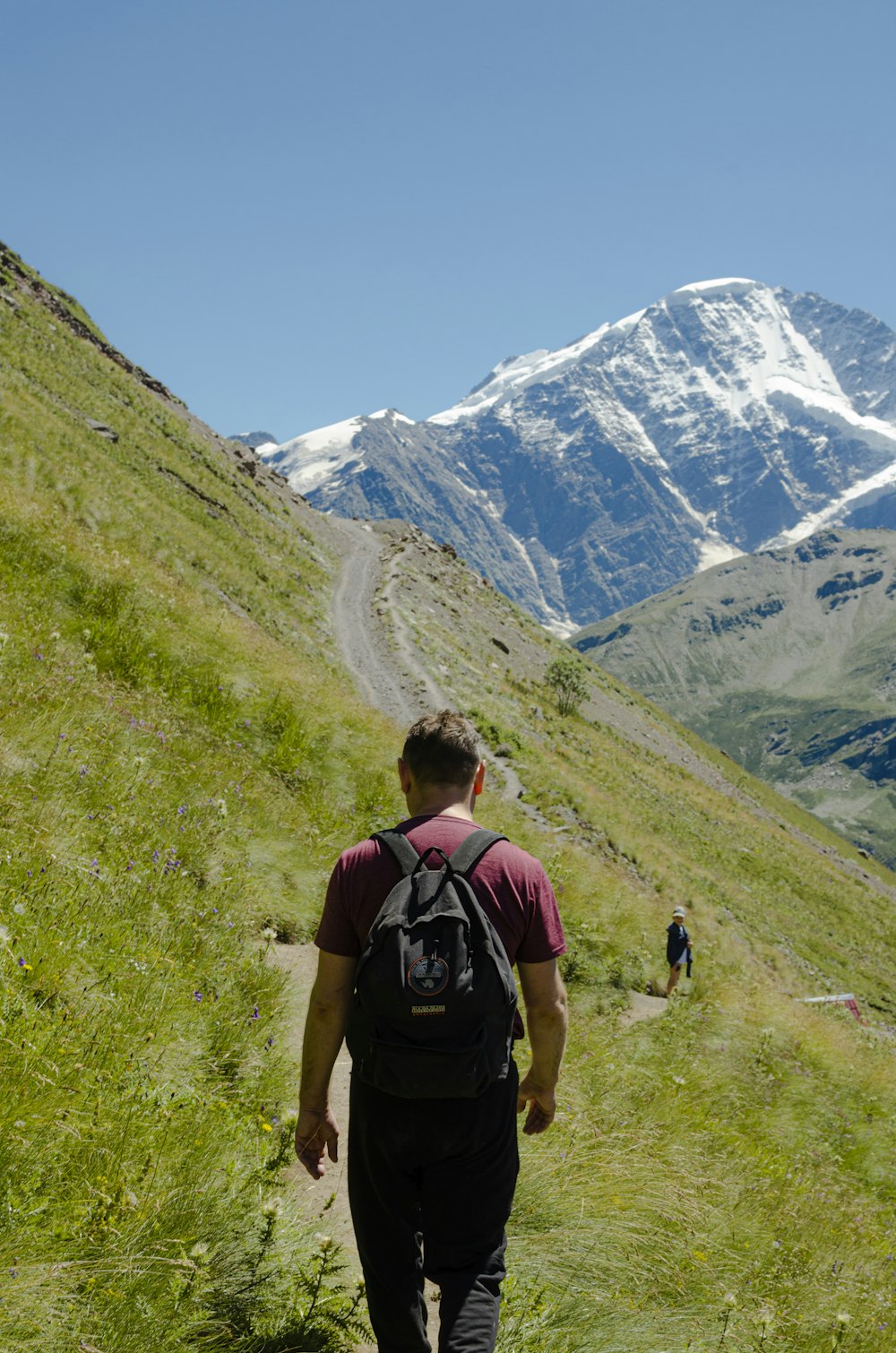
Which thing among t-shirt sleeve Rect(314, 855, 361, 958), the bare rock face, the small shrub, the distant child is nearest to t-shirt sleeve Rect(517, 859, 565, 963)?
t-shirt sleeve Rect(314, 855, 361, 958)

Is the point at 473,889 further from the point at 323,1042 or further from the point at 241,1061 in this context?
the point at 241,1061

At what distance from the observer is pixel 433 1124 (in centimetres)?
289

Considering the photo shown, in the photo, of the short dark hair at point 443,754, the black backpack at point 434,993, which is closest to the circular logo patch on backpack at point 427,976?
the black backpack at point 434,993

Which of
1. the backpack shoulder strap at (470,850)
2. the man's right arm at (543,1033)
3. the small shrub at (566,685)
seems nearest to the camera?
the backpack shoulder strap at (470,850)

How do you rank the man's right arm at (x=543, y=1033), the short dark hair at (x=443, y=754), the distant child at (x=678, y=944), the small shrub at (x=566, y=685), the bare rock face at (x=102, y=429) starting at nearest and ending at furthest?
the man's right arm at (x=543, y=1033) < the short dark hair at (x=443, y=754) < the distant child at (x=678, y=944) < the bare rock face at (x=102, y=429) < the small shrub at (x=566, y=685)

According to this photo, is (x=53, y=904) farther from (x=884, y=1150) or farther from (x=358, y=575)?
(x=358, y=575)

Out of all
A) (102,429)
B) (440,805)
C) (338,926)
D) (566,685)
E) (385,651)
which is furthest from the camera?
(566,685)

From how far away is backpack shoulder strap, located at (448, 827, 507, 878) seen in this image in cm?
300

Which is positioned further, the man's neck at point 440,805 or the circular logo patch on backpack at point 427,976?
the man's neck at point 440,805

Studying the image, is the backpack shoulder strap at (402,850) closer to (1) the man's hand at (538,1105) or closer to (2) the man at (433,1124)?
(2) the man at (433,1124)

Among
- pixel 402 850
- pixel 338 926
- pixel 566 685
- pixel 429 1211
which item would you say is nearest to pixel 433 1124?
pixel 429 1211

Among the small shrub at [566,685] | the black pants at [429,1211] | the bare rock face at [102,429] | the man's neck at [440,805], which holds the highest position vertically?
the bare rock face at [102,429]

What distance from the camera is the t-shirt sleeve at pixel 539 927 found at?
10.5 ft

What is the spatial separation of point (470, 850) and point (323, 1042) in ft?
3.44
